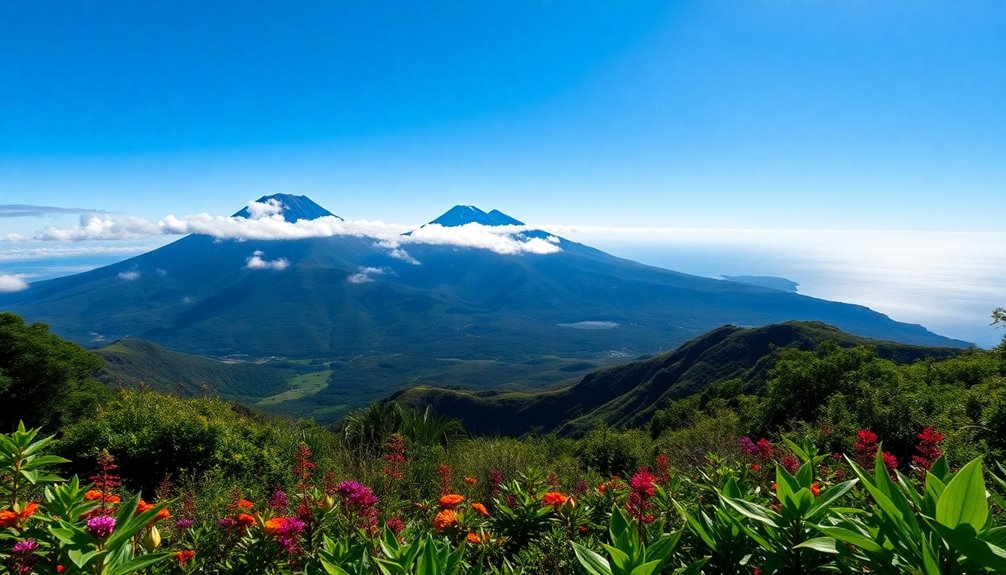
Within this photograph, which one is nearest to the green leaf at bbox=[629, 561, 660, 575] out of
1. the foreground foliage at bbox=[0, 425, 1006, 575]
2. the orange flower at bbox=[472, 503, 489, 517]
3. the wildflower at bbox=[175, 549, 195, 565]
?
the foreground foliage at bbox=[0, 425, 1006, 575]

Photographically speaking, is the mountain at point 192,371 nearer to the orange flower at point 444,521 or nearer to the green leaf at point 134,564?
the orange flower at point 444,521

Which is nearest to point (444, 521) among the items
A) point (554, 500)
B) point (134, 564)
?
point (554, 500)

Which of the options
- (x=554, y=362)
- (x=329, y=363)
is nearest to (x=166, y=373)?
(x=329, y=363)

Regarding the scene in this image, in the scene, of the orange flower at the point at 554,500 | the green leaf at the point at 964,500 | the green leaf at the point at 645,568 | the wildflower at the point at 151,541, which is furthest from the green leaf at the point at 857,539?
the wildflower at the point at 151,541

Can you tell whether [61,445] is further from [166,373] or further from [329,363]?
[329,363]

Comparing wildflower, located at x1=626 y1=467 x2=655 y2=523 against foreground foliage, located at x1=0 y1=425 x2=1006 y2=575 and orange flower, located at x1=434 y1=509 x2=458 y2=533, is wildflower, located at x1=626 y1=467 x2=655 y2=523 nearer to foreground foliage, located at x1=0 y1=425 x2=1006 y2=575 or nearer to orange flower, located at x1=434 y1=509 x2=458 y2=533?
foreground foliage, located at x1=0 y1=425 x2=1006 y2=575
